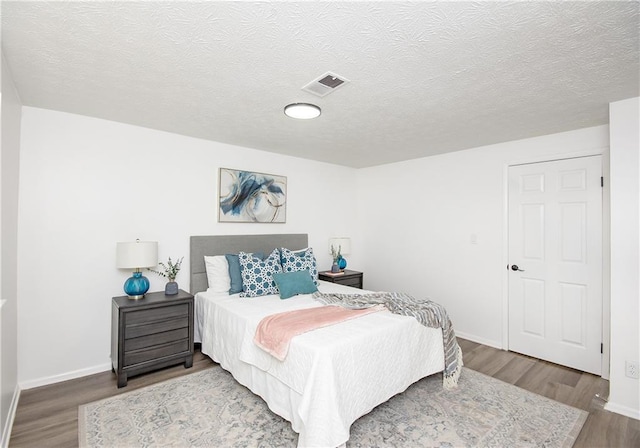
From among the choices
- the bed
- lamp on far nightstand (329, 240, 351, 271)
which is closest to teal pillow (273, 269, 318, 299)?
→ the bed

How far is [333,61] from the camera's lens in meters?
1.92

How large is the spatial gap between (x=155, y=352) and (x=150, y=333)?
0.19 m

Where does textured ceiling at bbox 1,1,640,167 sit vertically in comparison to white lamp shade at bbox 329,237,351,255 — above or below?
above

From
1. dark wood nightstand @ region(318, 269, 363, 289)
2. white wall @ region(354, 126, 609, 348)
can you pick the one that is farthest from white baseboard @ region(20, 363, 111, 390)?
white wall @ region(354, 126, 609, 348)

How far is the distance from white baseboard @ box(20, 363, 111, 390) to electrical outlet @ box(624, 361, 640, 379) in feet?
14.7

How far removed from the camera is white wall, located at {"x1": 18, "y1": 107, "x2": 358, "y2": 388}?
2738mm

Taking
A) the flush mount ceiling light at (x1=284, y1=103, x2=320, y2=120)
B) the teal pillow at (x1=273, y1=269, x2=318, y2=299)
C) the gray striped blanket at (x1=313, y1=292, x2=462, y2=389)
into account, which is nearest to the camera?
the flush mount ceiling light at (x1=284, y1=103, x2=320, y2=120)

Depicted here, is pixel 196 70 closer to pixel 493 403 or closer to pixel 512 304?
pixel 493 403

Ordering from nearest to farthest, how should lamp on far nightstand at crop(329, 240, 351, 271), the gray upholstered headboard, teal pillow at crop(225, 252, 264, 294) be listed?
1. teal pillow at crop(225, 252, 264, 294)
2. the gray upholstered headboard
3. lamp on far nightstand at crop(329, 240, 351, 271)

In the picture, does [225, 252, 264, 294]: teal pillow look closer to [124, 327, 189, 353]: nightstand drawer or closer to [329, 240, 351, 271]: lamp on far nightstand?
[124, 327, 189, 353]: nightstand drawer

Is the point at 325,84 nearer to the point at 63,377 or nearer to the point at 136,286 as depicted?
the point at 136,286

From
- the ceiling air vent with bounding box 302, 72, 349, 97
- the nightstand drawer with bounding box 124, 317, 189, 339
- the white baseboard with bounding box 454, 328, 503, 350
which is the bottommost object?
the white baseboard with bounding box 454, 328, 503, 350

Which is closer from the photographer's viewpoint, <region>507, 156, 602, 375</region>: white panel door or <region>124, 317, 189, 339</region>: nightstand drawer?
<region>124, 317, 189, 339</region>: nightstand drawer

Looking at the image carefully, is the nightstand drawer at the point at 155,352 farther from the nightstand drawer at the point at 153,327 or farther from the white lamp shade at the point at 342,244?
the white lamp shade at the point at 342,244
